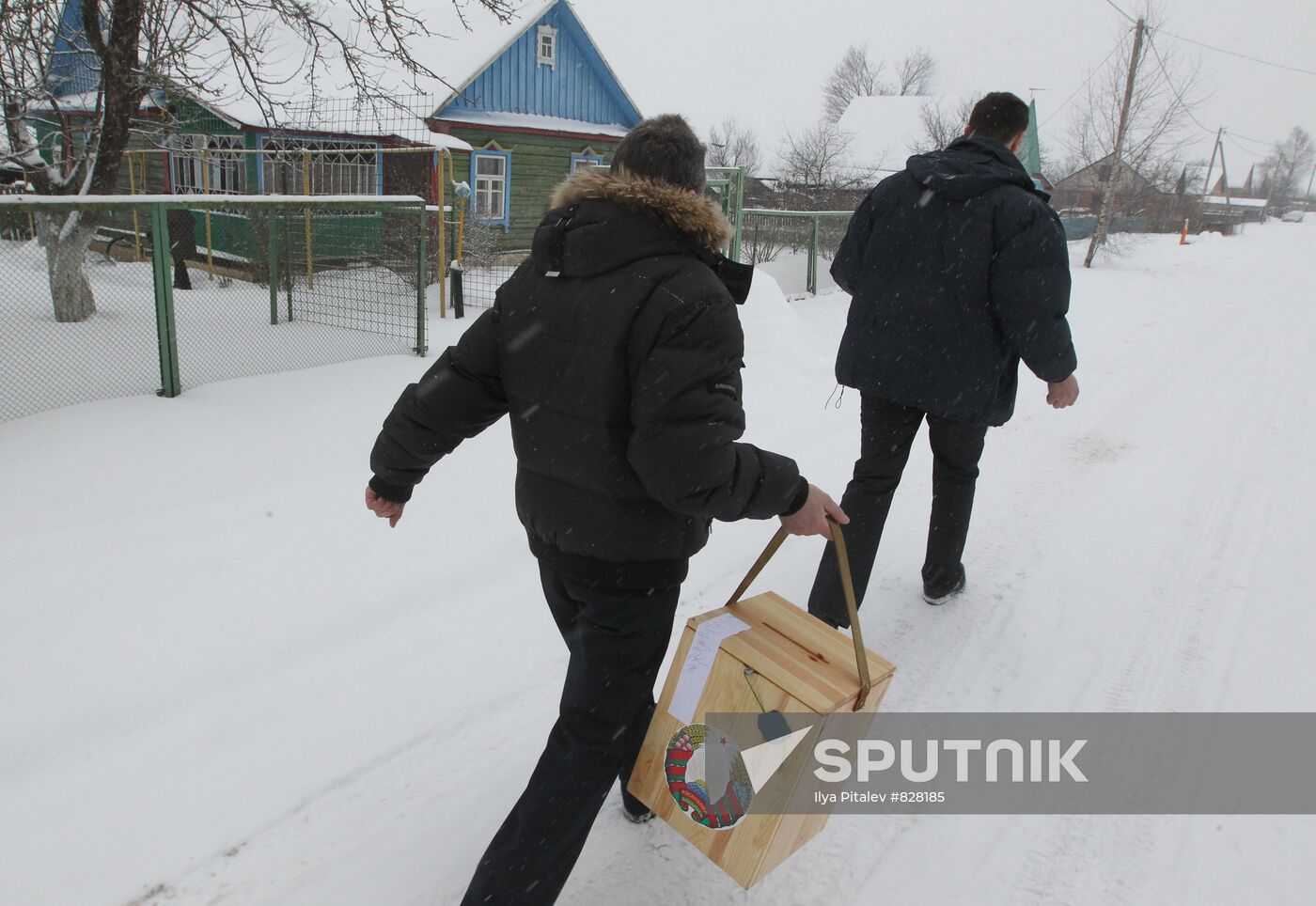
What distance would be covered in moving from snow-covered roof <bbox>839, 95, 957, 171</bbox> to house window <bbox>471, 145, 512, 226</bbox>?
74.9 ft

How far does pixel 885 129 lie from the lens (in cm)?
3797

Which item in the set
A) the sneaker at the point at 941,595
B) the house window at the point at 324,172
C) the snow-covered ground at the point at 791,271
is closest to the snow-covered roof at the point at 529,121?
the house window at the point at 324,172

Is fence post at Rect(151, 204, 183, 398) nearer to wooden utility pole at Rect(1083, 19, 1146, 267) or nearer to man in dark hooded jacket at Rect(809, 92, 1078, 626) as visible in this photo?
man in dark hooded jacket at Rect(809, 92, 1078, 626)

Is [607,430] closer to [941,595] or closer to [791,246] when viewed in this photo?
[941,595]

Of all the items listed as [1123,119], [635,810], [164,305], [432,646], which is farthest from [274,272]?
[1123,119]

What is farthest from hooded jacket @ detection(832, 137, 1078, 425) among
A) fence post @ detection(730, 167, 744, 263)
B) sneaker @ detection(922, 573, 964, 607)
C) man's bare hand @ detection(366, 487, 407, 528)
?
fence post @ detection(730, 167, 744, 263)

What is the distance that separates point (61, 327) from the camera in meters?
5.32

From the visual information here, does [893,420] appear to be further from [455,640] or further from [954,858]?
[455,640]

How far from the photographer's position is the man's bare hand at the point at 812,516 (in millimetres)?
1958

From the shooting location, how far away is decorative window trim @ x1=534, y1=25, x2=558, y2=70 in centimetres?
1697

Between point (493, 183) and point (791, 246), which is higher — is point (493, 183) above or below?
above

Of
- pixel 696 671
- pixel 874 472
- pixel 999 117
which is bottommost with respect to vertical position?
pixel 696 671

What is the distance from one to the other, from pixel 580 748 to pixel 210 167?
636 inches

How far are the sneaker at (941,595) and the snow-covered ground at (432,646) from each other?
48 mm
